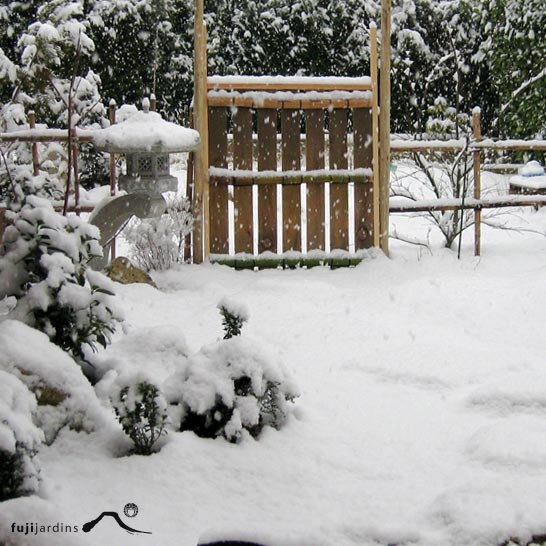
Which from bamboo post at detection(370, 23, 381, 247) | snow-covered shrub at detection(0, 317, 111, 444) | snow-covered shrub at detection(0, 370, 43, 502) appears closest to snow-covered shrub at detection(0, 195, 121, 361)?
snow-covered shrub at detection(0, 317, 111, 444)

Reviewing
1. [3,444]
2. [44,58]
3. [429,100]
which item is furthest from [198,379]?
[429,100]

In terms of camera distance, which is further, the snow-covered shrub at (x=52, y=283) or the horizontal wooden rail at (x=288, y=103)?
the horizontal wooden rail at (x=288, y=103)

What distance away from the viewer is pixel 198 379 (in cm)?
378

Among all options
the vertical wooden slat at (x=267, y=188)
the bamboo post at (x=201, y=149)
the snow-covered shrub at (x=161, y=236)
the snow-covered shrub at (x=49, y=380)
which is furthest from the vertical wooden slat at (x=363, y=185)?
the snow-covered shrub at (x=49, y=380)

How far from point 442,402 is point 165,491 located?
5.85 ft

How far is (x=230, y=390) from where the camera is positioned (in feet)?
12.2

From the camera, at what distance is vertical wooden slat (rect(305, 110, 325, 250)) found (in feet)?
24.7

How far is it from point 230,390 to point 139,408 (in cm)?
45

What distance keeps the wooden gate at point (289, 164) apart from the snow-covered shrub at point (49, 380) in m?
3.89

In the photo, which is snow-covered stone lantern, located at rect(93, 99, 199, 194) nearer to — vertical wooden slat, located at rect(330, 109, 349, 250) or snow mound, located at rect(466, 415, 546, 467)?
vertical wooden slat, located at rect(330, 109, 349, 250)

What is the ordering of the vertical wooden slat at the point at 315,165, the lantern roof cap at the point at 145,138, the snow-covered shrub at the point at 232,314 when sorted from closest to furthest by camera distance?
the snow-covered shrub at the point at 232,314 < the lantern roof cap at the point at 145,138 < the vertical wooden slat at the point at 315,165

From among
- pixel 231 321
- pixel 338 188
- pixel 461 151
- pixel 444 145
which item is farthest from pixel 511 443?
pixel 461 151

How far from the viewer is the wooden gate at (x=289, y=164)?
742cm

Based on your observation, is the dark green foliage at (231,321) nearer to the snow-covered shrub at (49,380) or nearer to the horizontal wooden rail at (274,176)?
the snow-covered shrub at (49,380)
